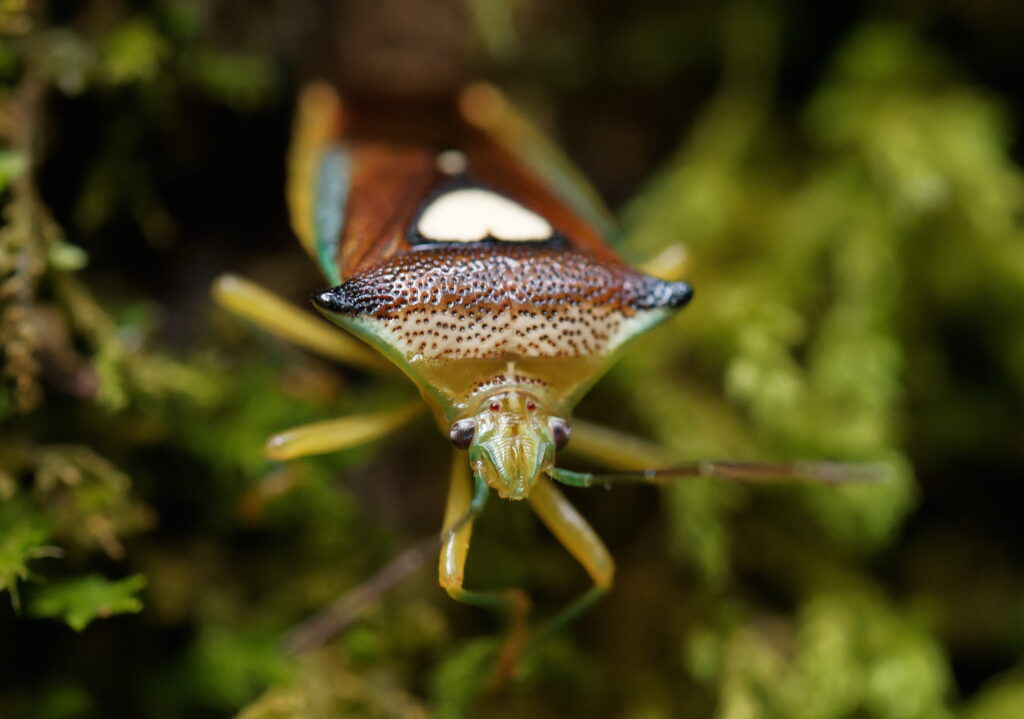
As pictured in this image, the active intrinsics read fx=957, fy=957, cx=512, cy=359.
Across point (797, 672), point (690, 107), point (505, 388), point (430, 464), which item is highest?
point (690, 107)

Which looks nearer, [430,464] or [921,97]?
[430,464]

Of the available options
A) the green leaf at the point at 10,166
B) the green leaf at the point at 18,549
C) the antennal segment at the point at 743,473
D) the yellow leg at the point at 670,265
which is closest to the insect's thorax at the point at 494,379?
the antennal segment at the point at 743,473

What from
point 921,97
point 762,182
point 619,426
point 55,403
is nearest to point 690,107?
point 762,182

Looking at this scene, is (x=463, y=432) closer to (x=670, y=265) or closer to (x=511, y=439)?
(x=511, y=439)

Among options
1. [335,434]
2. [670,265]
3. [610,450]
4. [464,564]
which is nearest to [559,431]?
[464,564]

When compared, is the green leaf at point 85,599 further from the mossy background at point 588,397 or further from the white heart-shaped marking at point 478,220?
the white heart-shaped marking at point 478,220

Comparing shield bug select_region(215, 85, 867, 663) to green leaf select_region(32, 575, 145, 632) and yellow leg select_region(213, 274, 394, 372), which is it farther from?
green leaf select_region(32, 575, 145, 632)

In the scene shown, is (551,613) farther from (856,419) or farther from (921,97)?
(921,97)
